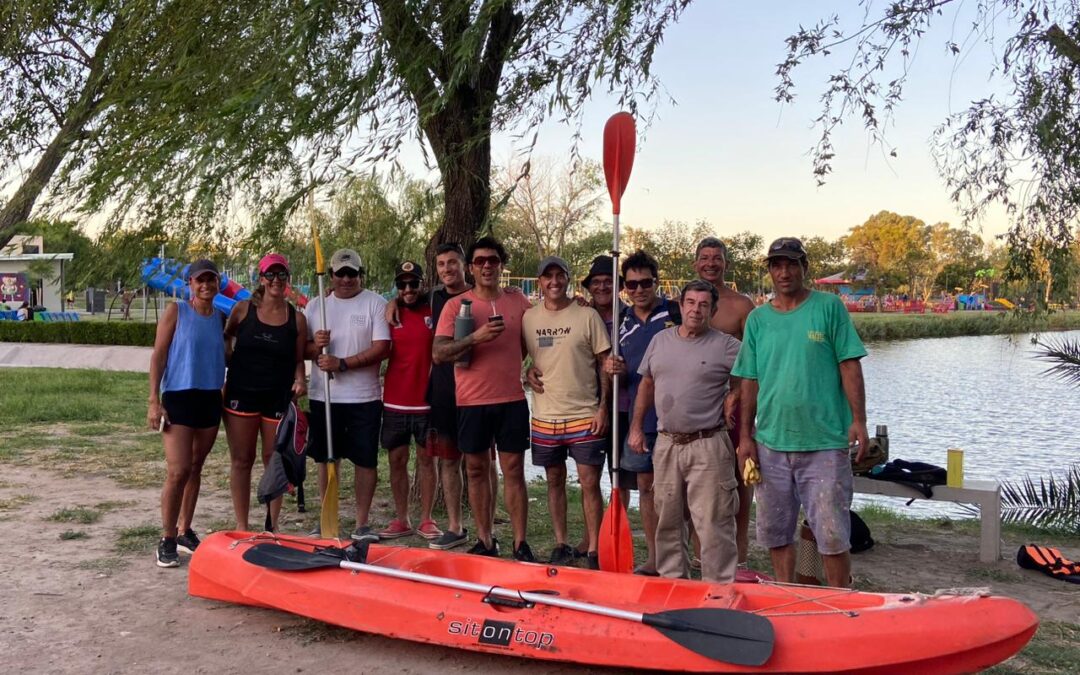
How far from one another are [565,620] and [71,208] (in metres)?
3.62

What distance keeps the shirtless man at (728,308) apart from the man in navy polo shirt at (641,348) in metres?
0.26

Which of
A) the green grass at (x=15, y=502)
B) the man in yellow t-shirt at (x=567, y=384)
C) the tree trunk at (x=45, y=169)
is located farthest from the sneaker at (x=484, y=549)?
the tree trunk at (x=45, y=169)

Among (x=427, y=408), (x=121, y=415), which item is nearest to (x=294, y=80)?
(x=427, y=408)

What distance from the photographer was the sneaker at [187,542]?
5.47 meters

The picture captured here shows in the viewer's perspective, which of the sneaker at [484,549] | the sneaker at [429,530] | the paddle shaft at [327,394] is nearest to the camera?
the sneaker at [484,549]

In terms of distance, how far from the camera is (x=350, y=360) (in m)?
5.56

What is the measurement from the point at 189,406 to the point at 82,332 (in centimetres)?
2367

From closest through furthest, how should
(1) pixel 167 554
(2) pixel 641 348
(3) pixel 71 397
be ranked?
1. (2) pixel 641 348
2. (1) pixel 167 554
3. (3) pixel 71 397

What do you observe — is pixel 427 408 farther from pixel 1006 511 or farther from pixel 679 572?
pixel 1006 511

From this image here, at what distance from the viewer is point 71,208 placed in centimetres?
528

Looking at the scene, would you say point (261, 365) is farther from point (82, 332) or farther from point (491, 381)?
point (82, 332)

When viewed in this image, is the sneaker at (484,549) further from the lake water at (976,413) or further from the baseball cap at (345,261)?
the lake water at (976,413)

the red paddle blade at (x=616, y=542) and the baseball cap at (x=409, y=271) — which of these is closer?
the red paddle blade at (x=616, y=542)

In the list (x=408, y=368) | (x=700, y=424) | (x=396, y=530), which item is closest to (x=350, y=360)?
(x=408, y=368)
